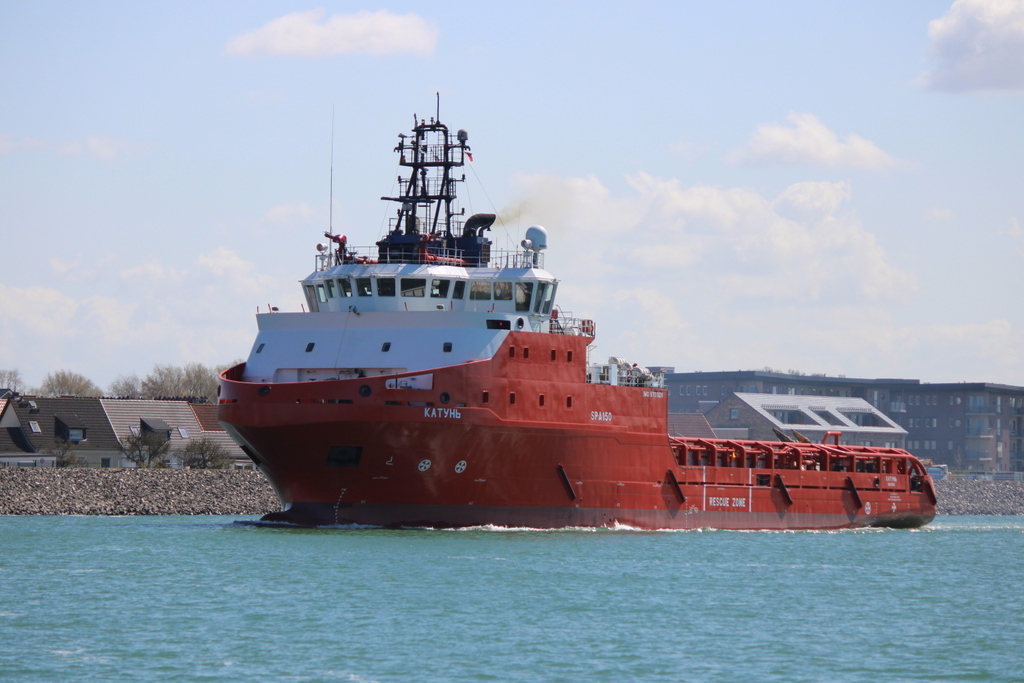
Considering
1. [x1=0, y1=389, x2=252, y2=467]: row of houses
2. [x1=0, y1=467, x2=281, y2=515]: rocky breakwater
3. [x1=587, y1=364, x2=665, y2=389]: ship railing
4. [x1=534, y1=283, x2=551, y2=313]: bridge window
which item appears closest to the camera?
[x1=534, y1=283, x2=551, y2=313]: bridge window

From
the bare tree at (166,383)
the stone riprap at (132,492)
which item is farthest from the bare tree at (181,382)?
the stone riprap at (132,492)

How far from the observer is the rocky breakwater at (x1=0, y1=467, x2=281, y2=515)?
160ft

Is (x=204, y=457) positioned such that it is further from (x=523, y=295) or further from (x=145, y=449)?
(x=523, y=295)

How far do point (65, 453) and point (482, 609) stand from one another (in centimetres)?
3614

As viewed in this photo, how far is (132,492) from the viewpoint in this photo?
167 ft

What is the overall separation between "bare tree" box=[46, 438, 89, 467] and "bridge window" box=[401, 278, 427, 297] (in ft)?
77.7

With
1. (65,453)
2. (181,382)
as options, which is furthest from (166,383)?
(65,453)

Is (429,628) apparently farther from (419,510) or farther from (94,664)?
(419,510)

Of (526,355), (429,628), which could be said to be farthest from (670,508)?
(429,628)

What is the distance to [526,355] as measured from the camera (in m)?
38.4

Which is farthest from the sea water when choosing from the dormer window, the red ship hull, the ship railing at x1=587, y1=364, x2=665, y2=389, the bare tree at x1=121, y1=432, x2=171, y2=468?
the dormer window

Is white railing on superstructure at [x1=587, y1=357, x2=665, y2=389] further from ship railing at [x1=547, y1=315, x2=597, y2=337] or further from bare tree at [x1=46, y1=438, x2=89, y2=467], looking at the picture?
bare tree at [x1=46, y1=438, x2=89, y2=467]

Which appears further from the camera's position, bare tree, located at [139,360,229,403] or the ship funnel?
bare tree, located at [139,360,229,403]

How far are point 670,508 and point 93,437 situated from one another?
30710mm
